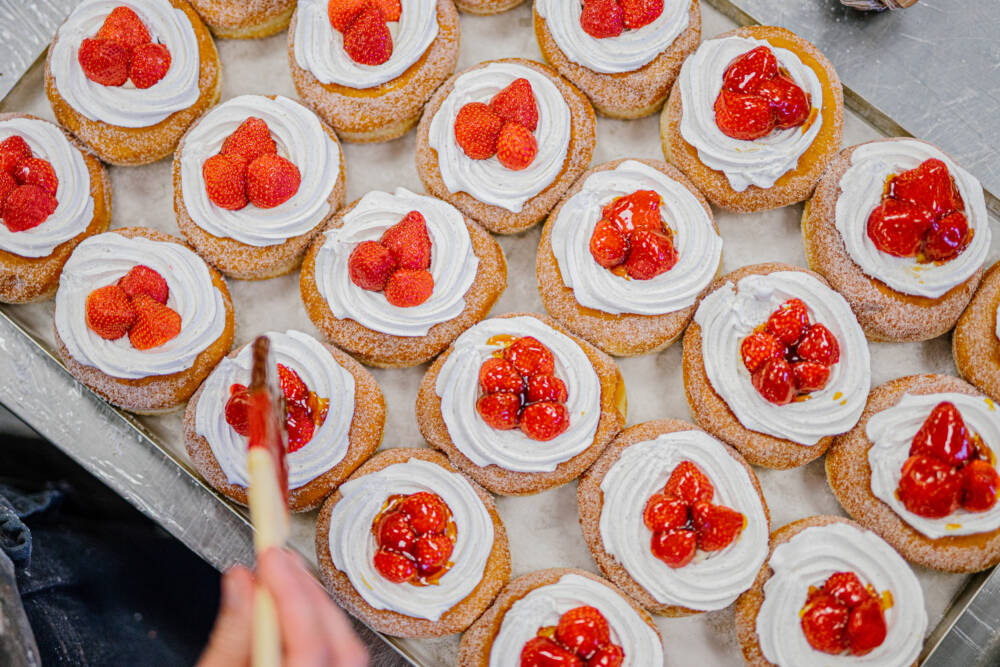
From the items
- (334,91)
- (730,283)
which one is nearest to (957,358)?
(730,283)

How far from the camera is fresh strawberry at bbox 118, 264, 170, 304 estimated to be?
2582 mm

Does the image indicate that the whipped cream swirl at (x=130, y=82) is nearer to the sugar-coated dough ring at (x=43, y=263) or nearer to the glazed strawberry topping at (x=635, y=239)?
the sugar-coated dough ring at (x=43, y=263)

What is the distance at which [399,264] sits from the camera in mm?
2562

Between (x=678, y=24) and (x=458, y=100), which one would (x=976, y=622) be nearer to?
(x=678, y=24)

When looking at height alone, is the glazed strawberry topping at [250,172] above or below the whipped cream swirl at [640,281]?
above

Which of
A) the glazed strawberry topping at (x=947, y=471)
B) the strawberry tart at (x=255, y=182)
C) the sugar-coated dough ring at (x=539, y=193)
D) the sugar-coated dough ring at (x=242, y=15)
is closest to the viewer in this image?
the glazed strawberry topping at (x=947, y=471)

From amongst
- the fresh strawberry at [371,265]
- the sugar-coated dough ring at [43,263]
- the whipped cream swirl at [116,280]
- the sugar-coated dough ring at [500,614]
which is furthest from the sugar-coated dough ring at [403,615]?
the sugar-coated dough ring at [43,263]

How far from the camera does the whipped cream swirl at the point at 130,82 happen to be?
272cm

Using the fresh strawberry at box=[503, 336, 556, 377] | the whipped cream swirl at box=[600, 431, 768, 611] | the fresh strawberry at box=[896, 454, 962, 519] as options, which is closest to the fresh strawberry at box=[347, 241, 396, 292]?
the fresh strawberry at box=[503, 336, 556, 377]

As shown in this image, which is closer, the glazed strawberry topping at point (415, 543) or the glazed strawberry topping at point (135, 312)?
the glazed strawberry topping at point (415, 543)

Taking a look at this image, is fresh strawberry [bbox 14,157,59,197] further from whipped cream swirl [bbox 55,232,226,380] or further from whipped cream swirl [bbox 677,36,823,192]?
whipped cream swirl [bbox 677,36,823,192]

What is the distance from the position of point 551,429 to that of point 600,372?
0.29 metres

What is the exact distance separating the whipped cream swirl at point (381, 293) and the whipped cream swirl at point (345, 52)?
0.43 metres

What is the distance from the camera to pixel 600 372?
8.57ft
